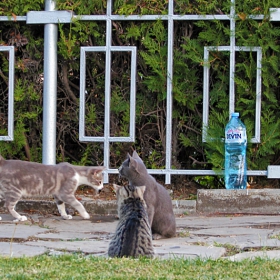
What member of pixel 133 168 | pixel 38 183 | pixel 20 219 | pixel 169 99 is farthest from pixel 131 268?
pixel 169 99

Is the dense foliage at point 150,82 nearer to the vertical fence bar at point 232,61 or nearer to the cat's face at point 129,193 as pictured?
the vertical fence bar at point 232,61

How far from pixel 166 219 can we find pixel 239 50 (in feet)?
8.82

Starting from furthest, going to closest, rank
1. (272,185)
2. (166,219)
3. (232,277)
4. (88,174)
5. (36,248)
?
(272,185)
(88,174)
(166,219)
(36,248)
(232,277)

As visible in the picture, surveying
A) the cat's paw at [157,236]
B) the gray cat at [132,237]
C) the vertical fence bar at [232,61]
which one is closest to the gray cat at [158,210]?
the cat's paw at [157,236]

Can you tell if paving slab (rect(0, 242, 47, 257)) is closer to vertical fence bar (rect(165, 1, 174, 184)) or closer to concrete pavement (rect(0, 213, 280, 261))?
concrete pavement (rect(0, 213, 280, 261))

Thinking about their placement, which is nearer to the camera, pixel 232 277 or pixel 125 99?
pixel 232 277

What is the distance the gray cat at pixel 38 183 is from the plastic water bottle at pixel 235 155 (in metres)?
1.68

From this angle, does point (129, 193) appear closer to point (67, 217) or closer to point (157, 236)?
point (157, 236)

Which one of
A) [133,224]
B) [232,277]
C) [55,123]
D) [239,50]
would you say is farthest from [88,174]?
[232,277]

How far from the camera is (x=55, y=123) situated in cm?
777

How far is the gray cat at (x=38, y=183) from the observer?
6844 millimetres

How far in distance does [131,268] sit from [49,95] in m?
4.14

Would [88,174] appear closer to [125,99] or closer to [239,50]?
[125,99]

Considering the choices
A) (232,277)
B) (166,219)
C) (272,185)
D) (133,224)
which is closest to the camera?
(232,277)
